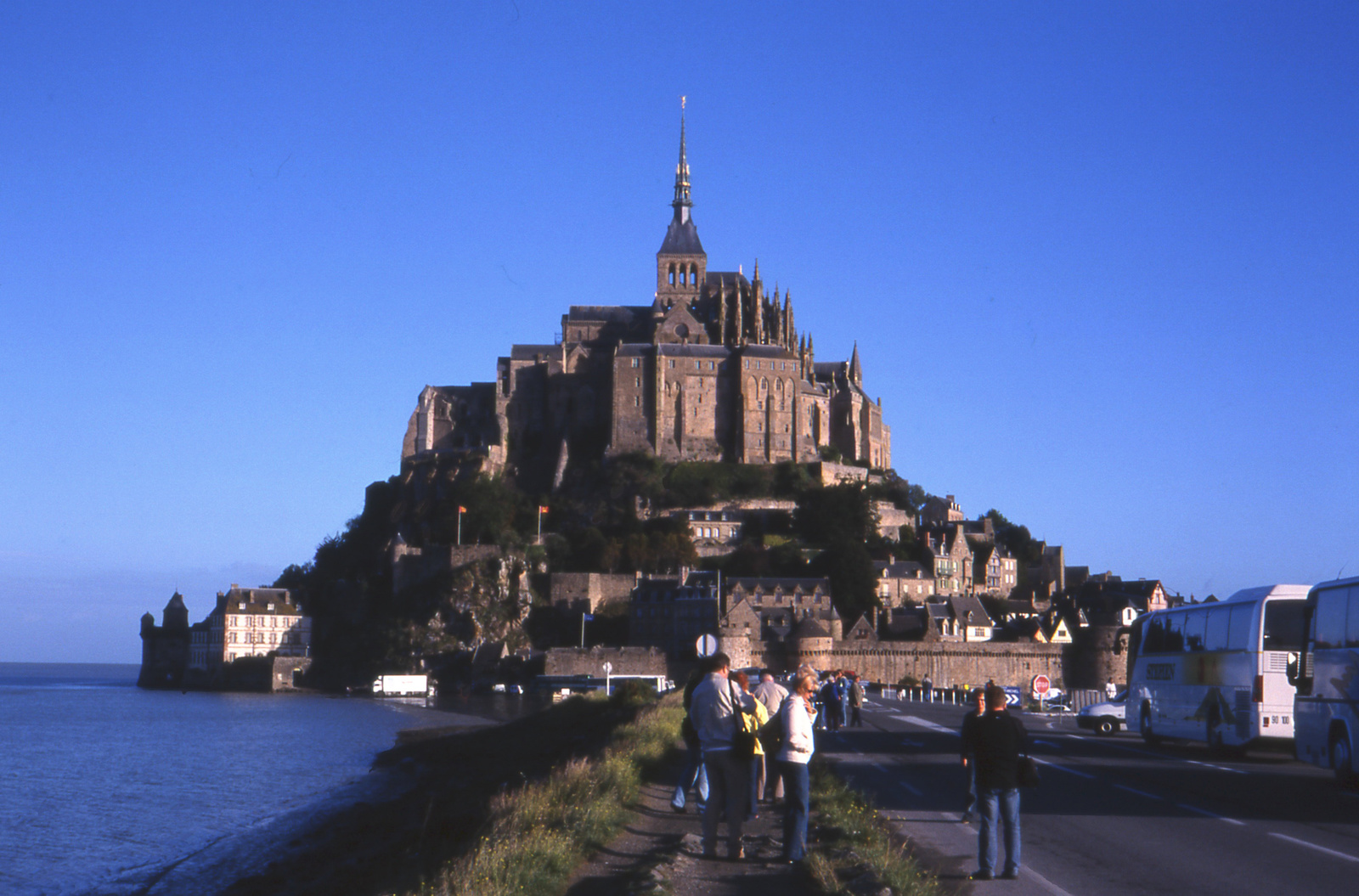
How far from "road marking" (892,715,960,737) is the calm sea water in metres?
16.1

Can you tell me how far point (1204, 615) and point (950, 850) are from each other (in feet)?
47.4

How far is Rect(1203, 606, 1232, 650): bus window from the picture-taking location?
80.7 feet

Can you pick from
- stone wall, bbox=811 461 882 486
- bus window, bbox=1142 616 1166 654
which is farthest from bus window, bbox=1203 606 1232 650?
stone wall, bbox=811 461 882 486

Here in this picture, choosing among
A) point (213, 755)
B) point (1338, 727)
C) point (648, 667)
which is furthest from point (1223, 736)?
point (648, 667)

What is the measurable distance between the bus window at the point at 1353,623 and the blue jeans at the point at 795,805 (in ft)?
32.5

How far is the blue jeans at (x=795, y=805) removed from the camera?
482 inches

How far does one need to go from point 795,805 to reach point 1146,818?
231 inches

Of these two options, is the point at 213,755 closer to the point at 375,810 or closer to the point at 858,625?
the point at 375,810

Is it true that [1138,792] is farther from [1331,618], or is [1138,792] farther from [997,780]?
[997,780]

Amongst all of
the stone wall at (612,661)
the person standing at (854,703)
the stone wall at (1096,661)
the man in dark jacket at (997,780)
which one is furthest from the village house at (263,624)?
the man in dark jacket at (997,780)

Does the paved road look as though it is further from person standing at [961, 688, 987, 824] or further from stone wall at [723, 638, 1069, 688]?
stone wall at [723, 638, 1069, 688]

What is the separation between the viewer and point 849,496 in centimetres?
9769

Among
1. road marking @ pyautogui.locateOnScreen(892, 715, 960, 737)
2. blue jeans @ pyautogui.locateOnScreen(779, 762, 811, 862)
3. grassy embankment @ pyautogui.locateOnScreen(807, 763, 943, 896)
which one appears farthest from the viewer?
road marking @ pyautogui.locateOnScreen(892, 715, 960, 737)

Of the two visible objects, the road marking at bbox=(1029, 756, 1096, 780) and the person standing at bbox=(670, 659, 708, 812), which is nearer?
the person standing at bbox=(670, 659, 708, 812)
